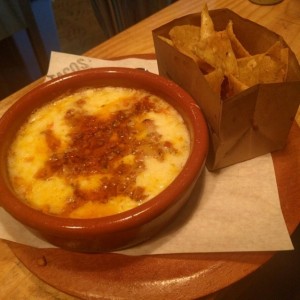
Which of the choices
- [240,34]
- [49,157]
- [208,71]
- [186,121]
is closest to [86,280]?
[49,157]

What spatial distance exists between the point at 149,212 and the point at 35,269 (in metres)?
0.28

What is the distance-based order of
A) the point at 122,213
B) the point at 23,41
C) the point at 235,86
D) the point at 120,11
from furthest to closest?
the point at 23,41
the point at 120,11
the point at 235,86
the point at 122,213

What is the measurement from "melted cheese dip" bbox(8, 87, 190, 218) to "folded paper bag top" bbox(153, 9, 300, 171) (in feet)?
0.29

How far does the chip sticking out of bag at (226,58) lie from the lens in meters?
0.86

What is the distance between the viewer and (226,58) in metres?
0.90

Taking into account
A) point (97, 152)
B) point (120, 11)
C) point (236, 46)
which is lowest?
point (120, 11)

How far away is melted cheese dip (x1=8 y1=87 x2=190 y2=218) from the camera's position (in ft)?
2.75

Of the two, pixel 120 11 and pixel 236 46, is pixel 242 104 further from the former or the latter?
pixel 120 11

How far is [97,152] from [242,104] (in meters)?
0.36

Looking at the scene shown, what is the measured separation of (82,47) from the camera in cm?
290

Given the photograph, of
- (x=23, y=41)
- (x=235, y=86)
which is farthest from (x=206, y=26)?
(x=23, y=41)

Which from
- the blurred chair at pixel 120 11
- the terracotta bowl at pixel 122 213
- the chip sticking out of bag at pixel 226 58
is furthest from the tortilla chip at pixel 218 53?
the blurred chair at pixel 120 11

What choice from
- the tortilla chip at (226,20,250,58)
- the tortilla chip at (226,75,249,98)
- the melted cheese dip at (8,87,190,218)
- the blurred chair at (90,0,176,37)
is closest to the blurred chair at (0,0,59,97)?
the blurred chair at (90,0,176,37)

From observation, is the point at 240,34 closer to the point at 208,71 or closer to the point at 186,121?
the point at 208,71
